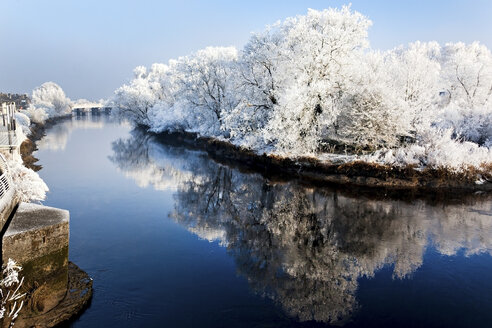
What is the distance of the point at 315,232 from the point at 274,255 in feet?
11.9

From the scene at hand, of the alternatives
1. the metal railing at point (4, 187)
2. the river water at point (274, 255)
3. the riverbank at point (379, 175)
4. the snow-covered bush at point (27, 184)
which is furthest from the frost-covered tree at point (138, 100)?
the metal railing at point (4, 187)

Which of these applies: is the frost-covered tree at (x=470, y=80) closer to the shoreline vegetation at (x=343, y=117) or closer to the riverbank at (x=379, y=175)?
the shoreline vegetation at (x=343, y=117)

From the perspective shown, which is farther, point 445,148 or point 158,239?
point 445,148

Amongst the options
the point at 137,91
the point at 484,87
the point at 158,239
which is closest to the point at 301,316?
the point at 158,239

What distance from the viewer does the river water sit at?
37.5 feet

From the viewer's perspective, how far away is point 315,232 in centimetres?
1834

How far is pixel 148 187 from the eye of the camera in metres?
27.3

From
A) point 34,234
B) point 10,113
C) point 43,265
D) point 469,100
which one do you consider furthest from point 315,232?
point 469,100

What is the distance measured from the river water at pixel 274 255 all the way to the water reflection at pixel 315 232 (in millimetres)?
65

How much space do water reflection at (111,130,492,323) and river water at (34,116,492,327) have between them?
2.6 inches

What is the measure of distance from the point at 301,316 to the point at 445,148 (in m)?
22.6

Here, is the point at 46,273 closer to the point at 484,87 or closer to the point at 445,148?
the point at 445,148

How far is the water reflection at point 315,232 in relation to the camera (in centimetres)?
1309

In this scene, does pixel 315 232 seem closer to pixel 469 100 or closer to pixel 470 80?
pixel 469 100
